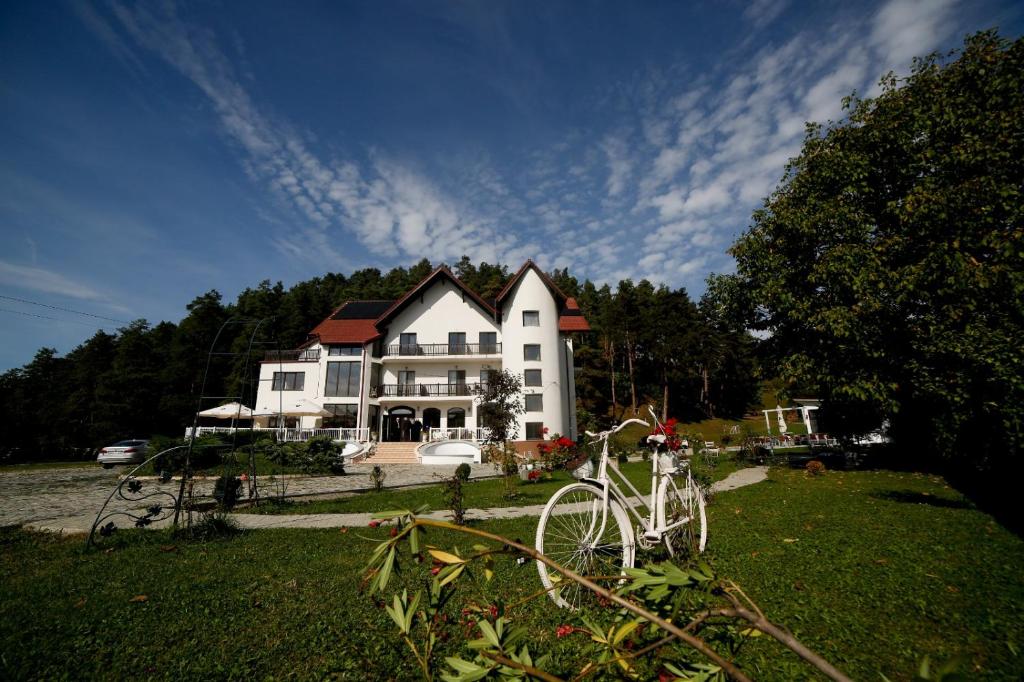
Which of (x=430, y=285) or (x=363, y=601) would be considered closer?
(x=363, y=601)

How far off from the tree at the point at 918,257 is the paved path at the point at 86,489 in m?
12.5

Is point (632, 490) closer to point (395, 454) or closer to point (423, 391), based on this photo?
point (395, 454)

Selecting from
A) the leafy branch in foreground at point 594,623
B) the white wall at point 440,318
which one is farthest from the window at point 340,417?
the leafy branch in foreground at point 594,623

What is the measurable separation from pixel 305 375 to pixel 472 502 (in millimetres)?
26137

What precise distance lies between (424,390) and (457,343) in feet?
12.9

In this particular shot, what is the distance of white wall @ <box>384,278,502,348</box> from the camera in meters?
30.7

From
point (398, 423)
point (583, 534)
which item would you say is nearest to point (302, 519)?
point (583, 534)

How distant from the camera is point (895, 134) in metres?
12.9

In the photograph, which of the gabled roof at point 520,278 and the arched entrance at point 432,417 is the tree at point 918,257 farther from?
the arched entrance at point 432,417

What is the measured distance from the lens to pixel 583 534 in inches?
163

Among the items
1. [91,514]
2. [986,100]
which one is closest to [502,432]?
[91,514]

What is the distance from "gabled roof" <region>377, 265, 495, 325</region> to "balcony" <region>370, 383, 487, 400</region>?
15.1ft

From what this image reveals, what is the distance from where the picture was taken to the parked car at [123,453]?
869 inches

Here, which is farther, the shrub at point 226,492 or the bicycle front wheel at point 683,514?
the shrub at point 226,492
